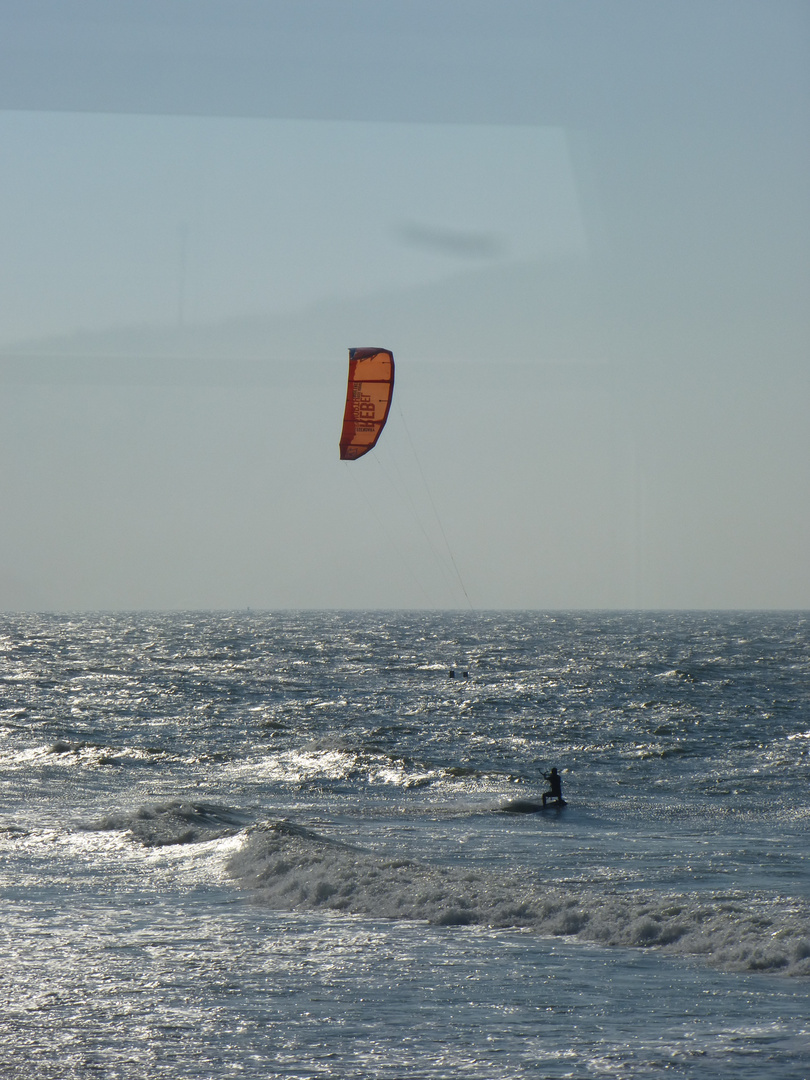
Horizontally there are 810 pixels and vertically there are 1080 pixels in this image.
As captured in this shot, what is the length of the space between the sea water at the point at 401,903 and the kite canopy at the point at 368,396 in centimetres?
819

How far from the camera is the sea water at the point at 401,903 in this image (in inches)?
338

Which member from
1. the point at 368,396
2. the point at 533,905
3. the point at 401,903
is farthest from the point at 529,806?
the point at 368,396

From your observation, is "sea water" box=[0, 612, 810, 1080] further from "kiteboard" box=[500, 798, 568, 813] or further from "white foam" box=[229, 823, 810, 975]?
"kiteboard" box=[500, 798, 568, 813]

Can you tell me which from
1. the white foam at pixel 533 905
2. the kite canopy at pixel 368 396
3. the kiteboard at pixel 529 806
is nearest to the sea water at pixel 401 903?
the white foam at pixel 533 905

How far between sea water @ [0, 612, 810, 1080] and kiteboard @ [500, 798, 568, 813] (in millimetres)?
230

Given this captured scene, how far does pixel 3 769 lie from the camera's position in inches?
1054

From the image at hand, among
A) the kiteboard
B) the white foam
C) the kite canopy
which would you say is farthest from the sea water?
the kite canopy

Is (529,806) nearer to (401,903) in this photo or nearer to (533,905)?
(401,903)

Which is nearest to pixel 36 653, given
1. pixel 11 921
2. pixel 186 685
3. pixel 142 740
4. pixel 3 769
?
pixel 186 685

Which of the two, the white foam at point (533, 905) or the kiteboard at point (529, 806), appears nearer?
the white foam at point (533, 905)

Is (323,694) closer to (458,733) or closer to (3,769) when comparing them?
(458,733)

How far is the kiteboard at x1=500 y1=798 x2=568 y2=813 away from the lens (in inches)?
883

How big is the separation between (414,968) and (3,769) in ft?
61.6

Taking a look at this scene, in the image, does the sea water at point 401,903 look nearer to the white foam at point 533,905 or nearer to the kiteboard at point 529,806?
the white foam at point 533,905
